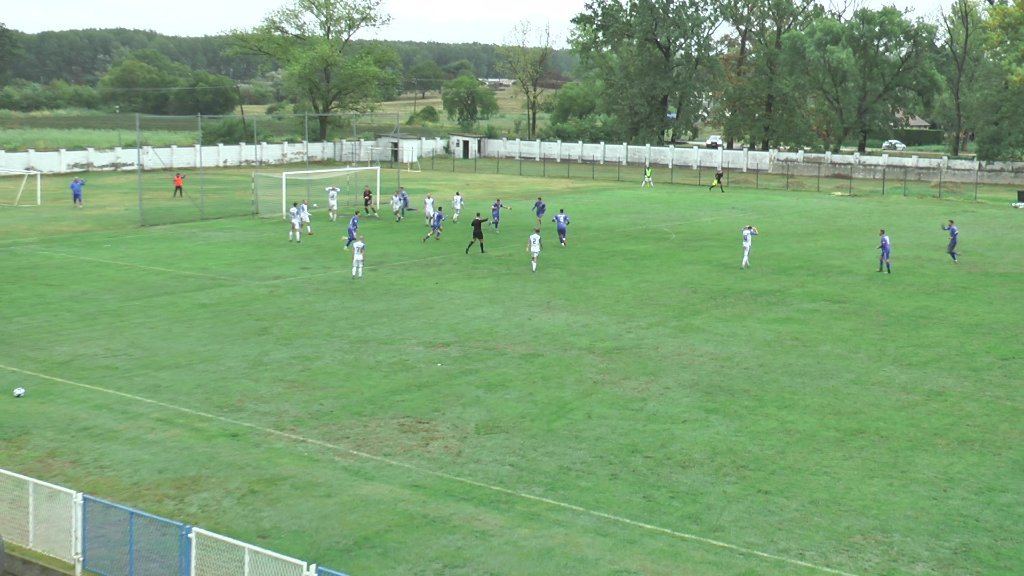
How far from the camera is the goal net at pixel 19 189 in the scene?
5750 centimetres

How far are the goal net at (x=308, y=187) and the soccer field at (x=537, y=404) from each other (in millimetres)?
13332

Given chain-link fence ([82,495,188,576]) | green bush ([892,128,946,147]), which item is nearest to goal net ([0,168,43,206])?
chain-link fence ([82,495,188,576])

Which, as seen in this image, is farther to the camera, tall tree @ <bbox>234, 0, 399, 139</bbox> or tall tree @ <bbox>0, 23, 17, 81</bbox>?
tall tree @ <bbox>0, 23, 17, 81</bbox>

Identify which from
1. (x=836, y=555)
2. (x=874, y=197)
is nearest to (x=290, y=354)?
(x=836, y=555)

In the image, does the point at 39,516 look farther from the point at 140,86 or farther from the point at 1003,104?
the point at 140,86

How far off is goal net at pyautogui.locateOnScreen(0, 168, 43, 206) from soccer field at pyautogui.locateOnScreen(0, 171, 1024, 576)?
60.4 feet

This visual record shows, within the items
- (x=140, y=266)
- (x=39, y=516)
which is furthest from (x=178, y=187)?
(x=39, y=516)

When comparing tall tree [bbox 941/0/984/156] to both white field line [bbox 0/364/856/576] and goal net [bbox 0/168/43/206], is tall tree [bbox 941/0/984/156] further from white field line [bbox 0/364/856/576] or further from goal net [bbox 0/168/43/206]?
white field line [bbox 0/364/856/576]

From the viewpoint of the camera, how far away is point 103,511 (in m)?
13.0

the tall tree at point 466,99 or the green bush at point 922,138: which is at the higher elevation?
the tall tree at point 466,99

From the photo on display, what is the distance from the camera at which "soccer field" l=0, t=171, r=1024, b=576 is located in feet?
49.3

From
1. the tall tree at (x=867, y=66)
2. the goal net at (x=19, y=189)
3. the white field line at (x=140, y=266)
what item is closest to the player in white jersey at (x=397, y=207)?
the white field line at (x=140, y=266)

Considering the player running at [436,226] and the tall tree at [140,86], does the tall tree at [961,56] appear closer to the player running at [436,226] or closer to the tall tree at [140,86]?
the player running at [436,226]

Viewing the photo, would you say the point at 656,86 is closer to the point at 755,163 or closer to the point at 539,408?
the point at 755,163
